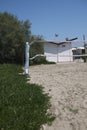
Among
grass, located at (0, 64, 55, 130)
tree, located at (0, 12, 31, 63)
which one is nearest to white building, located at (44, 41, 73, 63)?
tree, located at (0, 12, 31, 63)

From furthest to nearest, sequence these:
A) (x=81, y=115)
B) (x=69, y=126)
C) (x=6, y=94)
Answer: (x=6, y=94) < (x=81, y=115) < (x=69, y=126)

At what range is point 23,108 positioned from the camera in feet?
19.3

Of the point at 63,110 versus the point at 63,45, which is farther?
the point at 63,45

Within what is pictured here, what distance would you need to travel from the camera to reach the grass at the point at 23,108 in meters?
5.21

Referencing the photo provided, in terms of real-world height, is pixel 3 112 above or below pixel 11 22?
below

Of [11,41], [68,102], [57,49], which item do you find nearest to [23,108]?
[68,102]

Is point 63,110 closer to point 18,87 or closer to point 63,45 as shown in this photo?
point 18,87

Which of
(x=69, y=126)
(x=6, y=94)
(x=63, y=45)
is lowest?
(x=69, y=126)

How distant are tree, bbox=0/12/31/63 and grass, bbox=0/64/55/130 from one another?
16.3 m

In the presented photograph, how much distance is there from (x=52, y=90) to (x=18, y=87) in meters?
0.97

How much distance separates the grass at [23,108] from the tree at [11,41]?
53.5ft

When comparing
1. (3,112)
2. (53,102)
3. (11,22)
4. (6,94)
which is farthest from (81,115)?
(11,22)

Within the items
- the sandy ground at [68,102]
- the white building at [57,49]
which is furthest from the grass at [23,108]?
the white building at [57,49]

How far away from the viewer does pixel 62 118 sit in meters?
5.72
